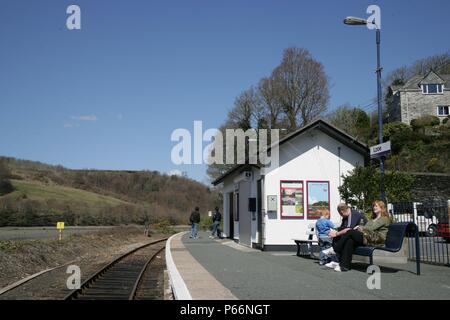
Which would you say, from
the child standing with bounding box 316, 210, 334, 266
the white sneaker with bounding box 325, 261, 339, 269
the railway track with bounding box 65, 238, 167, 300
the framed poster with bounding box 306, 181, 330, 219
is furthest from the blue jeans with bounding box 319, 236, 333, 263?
the framed poster with bounding box 306, 181, 330, 219

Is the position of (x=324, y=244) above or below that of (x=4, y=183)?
below

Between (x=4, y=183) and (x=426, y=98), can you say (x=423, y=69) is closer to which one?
(x=426, y=98)

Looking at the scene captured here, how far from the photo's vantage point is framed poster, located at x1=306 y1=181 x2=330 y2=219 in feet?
60.1

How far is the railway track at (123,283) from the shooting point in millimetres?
10773

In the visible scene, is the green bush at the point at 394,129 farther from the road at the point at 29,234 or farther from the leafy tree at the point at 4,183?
the leafy tree at the point at 4,183

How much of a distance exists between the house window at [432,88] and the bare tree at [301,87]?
22679 mm

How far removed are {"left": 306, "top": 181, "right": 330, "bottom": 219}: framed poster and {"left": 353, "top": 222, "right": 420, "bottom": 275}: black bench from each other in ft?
23.7

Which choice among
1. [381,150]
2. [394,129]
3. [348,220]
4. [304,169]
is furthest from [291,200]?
[394,129]

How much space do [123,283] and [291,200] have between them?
24.6ft

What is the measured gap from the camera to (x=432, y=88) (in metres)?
63.6

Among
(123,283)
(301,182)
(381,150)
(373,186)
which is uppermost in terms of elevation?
(381,150)

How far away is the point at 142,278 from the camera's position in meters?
14.1

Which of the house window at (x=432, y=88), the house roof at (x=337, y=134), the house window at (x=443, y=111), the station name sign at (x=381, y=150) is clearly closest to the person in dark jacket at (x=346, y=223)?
the station name sign at (x=381, y=150)
